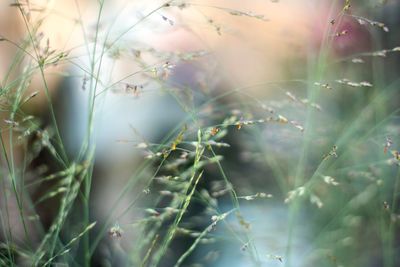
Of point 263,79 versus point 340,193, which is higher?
point 263,79

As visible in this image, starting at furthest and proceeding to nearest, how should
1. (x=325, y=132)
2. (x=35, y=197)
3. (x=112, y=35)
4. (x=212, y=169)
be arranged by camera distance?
(x=35, y=197), (x=212, y=169), (x=325, y=132), (x=112, y=35)

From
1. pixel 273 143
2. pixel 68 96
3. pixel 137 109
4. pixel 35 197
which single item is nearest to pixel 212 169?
pixel 273 143

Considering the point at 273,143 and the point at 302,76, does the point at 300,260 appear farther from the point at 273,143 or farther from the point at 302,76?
the point at 302,76

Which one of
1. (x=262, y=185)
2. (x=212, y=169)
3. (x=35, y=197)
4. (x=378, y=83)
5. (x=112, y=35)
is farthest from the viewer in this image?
(x=35, y=197)

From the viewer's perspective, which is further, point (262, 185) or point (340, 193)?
point (262, 185)

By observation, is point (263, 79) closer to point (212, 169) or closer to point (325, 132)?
point (212, 169)

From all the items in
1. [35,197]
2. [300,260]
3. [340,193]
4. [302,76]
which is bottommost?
[35,197]

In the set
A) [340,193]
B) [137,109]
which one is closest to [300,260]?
[340,193]
